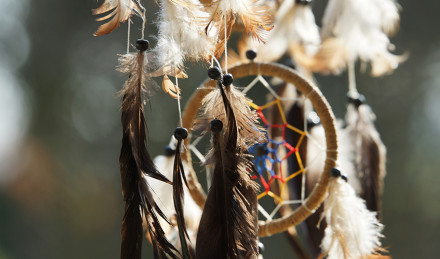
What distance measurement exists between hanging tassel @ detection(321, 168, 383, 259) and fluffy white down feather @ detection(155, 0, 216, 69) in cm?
28

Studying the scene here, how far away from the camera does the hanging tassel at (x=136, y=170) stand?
478mm

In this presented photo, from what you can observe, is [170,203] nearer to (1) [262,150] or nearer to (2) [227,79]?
(1) [262,150]

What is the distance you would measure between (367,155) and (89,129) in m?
2.35

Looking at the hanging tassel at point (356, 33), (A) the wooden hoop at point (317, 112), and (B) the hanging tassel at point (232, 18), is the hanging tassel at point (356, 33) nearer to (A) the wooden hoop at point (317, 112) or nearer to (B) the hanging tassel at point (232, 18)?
(A) the wooden hoop at point (317, 112)

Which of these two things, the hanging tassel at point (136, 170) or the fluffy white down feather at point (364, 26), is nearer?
the hanging tassel at point (136, 170)

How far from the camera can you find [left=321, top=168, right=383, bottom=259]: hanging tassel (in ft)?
2.04

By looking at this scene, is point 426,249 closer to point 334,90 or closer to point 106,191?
point 334,90

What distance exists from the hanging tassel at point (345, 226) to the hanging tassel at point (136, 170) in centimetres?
26

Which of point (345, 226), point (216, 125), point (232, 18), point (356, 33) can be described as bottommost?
point (345, 226)

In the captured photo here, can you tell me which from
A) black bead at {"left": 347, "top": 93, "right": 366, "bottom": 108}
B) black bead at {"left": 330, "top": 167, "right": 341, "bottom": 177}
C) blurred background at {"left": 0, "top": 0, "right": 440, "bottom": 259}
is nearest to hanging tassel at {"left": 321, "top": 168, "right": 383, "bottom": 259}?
black bead at {"left": 330, "top": 167, "right": 341, "bottom": 177}

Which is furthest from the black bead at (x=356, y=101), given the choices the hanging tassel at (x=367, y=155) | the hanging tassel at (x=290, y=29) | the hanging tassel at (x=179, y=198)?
the hanging tassel at (x=179, y=198)

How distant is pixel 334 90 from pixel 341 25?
5.06 feet

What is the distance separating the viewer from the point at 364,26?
77 cm

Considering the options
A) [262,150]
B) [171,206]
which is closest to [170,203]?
[171,206]
